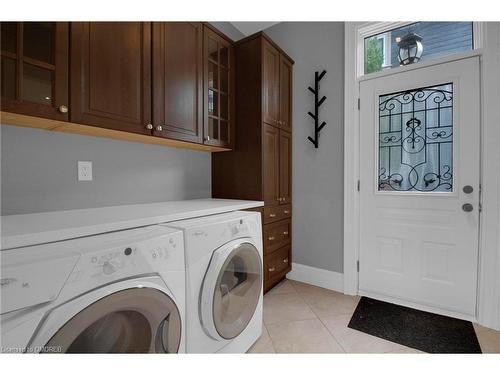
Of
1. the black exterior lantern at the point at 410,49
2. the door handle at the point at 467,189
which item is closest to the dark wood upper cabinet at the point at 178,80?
the black exterior lantern at the point at 410,49

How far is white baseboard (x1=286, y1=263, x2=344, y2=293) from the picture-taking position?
221 centimetres

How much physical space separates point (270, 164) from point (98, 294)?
5.22 feet

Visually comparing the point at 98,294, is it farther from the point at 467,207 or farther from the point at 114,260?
the point at 467,207

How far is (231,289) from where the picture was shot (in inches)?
52.8

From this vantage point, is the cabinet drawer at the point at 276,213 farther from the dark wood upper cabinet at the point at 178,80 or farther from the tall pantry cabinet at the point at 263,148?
the dark wood upper cabinet at the point at 178,80

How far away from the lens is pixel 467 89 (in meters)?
1.69

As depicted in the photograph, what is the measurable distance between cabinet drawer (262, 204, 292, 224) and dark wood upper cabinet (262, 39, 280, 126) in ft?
2.56

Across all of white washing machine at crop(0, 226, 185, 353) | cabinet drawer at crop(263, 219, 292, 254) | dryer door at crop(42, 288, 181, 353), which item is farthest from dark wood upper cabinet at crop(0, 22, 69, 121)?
cabinet drawer at crop(263, 219, 292, 254)

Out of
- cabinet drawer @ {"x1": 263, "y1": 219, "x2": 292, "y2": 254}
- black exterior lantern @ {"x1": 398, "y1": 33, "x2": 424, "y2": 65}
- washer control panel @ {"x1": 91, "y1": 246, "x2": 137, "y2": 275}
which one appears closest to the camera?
washer control panel @ {"x1": 91, "y1": 246, "x2": 137, "y2": 275}

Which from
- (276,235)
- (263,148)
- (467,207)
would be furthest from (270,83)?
(467,207)

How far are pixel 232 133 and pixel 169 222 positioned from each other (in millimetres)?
1146

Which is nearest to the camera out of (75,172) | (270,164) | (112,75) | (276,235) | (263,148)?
(112,75)

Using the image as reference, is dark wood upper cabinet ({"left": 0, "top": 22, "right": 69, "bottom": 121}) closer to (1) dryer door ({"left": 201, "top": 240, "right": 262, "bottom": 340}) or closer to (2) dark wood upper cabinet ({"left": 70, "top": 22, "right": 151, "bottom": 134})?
(2) dark wood upper cabinet ({"left": 70, "top": 22, "right": 151, "bottom": 134})

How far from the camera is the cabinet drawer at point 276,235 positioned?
2041 mm
